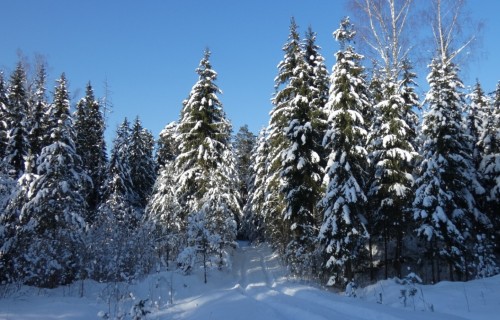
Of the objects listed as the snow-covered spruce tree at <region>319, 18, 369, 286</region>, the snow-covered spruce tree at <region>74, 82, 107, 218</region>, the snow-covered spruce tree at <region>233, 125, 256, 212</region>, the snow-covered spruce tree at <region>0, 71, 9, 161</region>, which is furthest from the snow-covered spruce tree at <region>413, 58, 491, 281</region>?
the snow-covered spruce tree at <region>233, 125, 256, 212</region>

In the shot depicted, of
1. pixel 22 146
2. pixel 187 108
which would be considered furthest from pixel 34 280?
pixel 22 146

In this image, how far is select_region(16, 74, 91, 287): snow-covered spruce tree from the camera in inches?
574

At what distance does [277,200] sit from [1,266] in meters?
16.1

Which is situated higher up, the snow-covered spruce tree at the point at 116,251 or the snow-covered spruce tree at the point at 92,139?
the snow-covered spruce tree at the point at 92,139

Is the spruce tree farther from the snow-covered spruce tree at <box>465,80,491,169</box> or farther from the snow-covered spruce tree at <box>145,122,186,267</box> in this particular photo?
the snow-covered spruce tree at <box>145,122,186,267</box>

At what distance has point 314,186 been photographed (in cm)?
2222

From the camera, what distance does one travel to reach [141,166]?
44594 mm

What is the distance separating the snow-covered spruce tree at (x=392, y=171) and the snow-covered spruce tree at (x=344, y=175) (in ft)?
5.09

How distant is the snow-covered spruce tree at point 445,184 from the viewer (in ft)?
69.7

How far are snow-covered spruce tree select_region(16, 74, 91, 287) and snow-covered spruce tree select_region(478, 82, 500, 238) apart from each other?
25.3 metres

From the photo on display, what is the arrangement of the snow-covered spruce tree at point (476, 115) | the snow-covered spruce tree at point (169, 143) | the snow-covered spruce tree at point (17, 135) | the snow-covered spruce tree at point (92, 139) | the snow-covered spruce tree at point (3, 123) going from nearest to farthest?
1. the snow-covered spruce tree at point (476, 115)
2. the snow-covered spruce tree at point (17, 135)
3. the snow-covered spruce tree at point (3, 123)
4. the snow-covered spruce tree at point (169, 143)
5. the snow-covered spruce tree at point (92, 139)

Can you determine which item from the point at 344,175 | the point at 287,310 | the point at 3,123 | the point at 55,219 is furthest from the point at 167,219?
the point at 287,310

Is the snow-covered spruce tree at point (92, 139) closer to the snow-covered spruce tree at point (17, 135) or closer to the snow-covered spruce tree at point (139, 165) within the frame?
the snow-covered spruce tree at point (139, 165)

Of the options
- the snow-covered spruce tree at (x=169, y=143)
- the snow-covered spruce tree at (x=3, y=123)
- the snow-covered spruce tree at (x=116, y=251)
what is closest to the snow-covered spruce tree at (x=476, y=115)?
the snow-covered spruce tree at (x=169, y=143)
